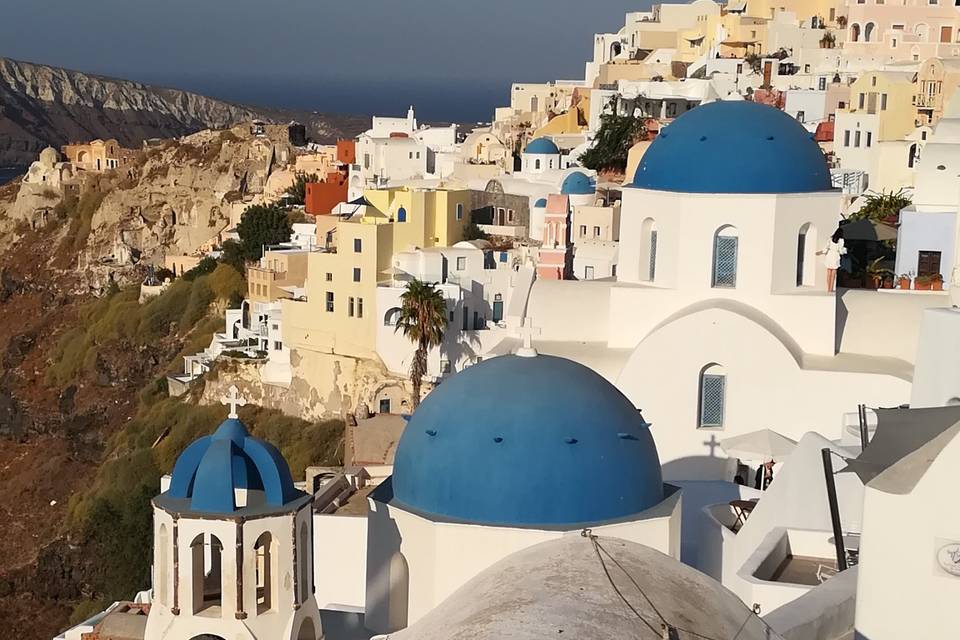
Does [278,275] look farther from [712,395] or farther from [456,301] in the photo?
[712,395]

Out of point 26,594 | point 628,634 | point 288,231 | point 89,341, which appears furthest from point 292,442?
point 628,634

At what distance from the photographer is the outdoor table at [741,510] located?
57.1 feet

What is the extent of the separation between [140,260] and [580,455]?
55.7m

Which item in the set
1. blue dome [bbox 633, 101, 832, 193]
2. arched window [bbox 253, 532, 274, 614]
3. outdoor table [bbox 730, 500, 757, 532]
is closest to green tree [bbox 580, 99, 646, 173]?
blue dome [bbox 633, 101, 832, 193]

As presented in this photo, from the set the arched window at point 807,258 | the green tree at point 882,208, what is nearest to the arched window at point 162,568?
the arched window at point 807,258

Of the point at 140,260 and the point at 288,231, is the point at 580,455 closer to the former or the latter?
the point at 288,231

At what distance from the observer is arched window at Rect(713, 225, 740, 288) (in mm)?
20672

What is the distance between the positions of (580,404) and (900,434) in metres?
3.31

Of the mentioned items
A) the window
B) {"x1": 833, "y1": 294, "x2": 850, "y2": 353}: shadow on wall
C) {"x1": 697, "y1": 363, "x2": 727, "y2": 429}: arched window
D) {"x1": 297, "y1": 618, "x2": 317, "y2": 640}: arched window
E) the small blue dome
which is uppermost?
the small blue dome

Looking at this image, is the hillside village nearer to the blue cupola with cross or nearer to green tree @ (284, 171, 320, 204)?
the blue cupola with cross

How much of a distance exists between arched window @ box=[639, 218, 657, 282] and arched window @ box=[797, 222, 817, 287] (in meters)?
2.17

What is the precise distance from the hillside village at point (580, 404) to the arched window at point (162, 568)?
36mm

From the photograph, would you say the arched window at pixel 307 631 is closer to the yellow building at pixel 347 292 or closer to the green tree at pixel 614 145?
the yellow building at pixel 347 292

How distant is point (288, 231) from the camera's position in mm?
51406
